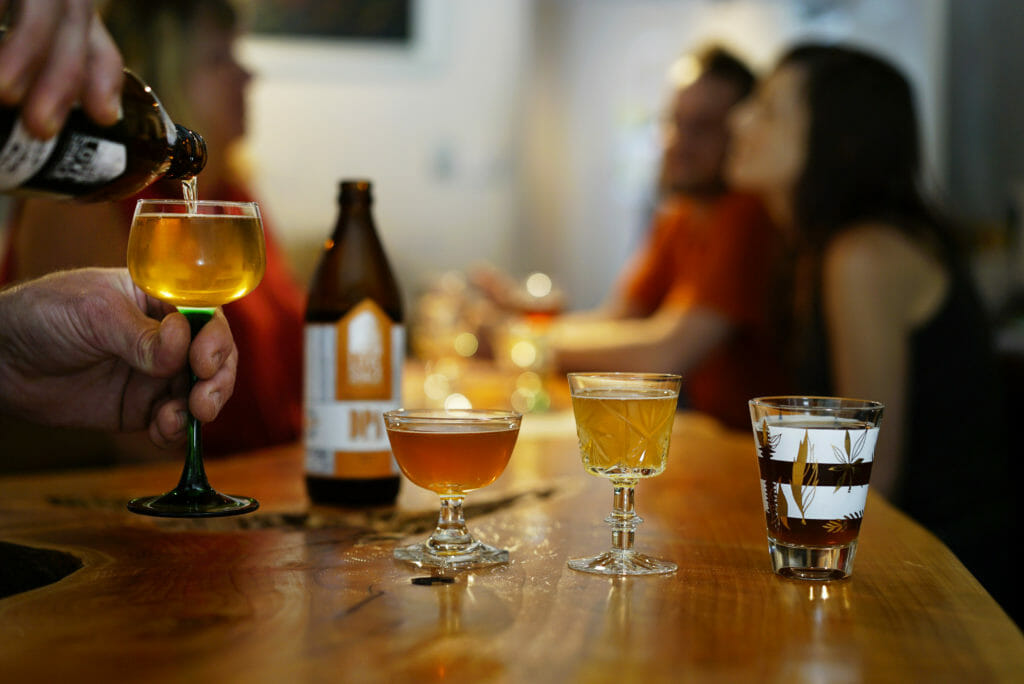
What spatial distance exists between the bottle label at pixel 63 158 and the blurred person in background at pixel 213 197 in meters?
0.84

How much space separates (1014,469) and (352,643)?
2415mm

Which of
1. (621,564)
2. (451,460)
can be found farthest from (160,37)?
(621,564)

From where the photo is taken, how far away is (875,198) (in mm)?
2117

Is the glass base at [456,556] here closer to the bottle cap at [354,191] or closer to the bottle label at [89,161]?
the bottle label at [89,161]

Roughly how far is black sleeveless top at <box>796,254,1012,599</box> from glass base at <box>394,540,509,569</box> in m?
1.30

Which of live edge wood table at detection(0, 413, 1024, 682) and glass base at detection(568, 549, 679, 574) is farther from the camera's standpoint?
glass base at detection(568, 549, 679, 574)

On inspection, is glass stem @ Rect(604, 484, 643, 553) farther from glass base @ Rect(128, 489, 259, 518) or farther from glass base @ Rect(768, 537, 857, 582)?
glass base @ Rect(128, 489, 259, 518)

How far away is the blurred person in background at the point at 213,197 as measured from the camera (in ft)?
5.68

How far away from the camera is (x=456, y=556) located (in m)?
0.77

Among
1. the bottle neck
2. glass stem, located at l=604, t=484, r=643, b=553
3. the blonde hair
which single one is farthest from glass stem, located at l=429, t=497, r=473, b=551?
the blonde hair

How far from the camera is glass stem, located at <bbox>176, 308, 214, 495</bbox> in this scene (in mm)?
820

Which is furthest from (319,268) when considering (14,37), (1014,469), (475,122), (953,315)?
(475,122)

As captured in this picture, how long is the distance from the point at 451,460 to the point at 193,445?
A: 0.71 feet

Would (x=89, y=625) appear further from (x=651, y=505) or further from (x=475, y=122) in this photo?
(x=475, y=122)
